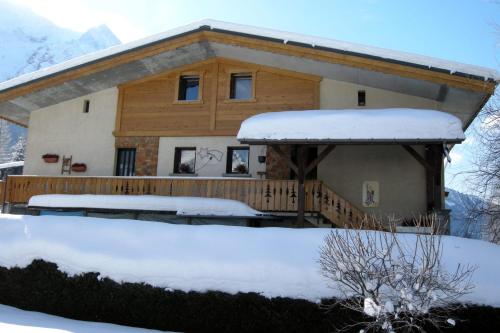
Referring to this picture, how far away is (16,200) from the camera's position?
15609mm

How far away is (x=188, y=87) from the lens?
1686cm

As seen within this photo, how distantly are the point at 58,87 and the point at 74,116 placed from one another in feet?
4.43

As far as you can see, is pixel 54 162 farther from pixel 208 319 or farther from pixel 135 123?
pixel 208 319

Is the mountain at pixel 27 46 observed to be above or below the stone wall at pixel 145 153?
above

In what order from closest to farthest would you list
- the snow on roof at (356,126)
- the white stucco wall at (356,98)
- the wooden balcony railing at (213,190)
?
1. the snow on roof at (356,126)
2. the wooden balcony railing at (213,190)
3. the white stucco wall at (356,98)

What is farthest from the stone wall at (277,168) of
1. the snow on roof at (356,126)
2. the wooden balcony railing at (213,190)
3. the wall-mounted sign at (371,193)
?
the wall-mounted sign at (371,193)

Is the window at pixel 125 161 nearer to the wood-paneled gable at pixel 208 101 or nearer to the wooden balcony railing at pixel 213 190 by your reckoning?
the wood-paneled gable at pixel 208 101

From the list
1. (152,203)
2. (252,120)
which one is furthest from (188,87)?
(152,203)

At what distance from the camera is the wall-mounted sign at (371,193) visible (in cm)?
1414

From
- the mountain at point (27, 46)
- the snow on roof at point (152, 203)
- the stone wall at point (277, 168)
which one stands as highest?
the mountain at point (27, 46)

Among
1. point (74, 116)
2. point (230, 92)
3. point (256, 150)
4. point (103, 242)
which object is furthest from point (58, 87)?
point (103, 242)

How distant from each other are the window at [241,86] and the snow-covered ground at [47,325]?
9930 mm

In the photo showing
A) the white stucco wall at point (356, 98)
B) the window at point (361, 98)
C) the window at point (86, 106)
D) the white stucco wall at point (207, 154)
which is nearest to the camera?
the white stucco wall at point (356, 98)

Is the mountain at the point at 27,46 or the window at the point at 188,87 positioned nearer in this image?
the window at the point at 188,87
